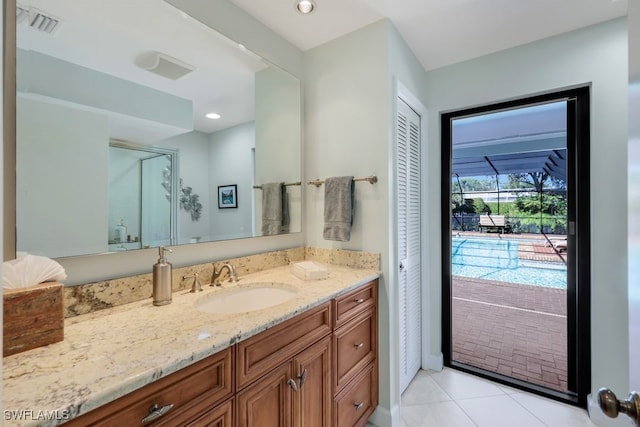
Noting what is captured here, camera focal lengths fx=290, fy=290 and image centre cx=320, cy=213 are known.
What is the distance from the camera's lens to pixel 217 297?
140cm

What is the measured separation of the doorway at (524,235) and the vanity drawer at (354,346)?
975mm

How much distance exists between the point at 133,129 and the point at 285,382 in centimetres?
124

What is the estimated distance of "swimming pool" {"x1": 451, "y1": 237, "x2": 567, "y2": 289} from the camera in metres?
2.31

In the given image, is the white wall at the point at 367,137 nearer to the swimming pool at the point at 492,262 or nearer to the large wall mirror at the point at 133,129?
the large wall mirror at the point at 133,129

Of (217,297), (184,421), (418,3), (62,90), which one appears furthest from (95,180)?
(418,3)

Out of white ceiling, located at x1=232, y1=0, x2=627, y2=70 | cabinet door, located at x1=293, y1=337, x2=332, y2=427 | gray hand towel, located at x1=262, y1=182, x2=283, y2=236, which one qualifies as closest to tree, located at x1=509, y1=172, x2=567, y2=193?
white ceiling, located at x1=232, y1=0, x2=627, y2=70

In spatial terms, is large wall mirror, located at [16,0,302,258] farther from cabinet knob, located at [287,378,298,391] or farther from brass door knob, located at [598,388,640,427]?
brass door knob, located at [598,388,640,427]

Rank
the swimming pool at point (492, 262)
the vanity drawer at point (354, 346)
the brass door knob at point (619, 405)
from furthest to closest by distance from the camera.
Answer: the swimming pool at point (492, 262) < the vanity drawer at point (354, 346) < the brass door knob at point (619, 405)

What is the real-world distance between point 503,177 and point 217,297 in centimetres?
225

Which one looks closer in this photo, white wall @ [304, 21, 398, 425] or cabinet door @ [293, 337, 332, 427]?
cabinet door @ [293, 337, 332, 427]

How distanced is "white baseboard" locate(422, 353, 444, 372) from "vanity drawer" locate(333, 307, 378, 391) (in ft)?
2.93

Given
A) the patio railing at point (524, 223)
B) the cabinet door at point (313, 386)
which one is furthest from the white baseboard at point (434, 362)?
the cabinet door at point (313, 386)

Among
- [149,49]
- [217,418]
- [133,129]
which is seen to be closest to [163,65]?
[149,49]

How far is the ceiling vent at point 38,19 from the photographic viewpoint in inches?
39.4
